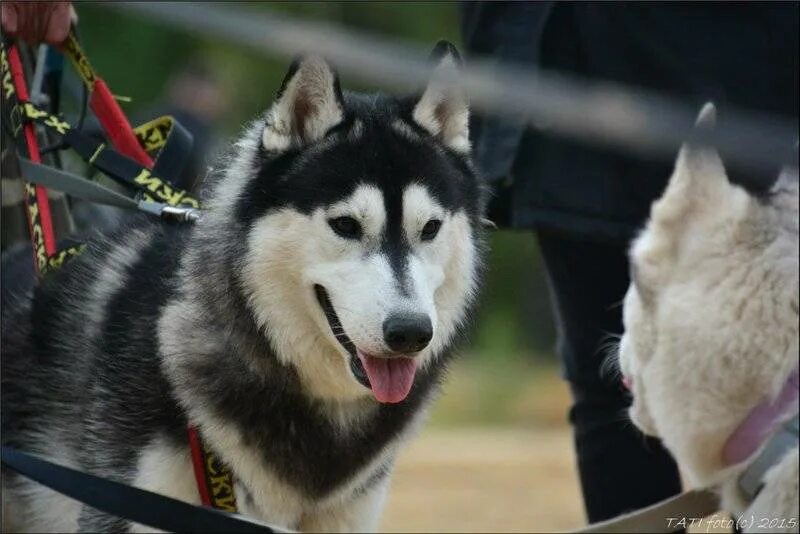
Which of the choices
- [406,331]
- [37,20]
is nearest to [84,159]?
[37,20]

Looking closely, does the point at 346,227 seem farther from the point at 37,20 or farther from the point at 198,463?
the point at 37,20

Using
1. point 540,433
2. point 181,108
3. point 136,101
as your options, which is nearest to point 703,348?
point 540,433

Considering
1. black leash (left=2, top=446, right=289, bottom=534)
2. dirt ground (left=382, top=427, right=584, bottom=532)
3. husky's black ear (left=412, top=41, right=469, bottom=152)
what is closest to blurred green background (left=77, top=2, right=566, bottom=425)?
dirt ground (left=382, top=427, right=584, bottom=532)

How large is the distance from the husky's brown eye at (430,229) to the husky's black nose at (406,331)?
237 millimetres

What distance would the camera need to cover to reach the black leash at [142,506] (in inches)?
109

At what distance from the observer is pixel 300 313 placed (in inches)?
119

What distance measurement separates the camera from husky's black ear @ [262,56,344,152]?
9.75ft

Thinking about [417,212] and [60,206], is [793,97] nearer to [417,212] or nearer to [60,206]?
[417,212]

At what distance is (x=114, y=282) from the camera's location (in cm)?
328

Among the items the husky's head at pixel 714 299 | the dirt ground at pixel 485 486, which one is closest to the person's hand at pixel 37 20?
the husky's head at pixel 714 299

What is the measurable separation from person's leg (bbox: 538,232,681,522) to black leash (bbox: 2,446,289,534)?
3.97 feet

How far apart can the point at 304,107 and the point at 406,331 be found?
0.59 meters

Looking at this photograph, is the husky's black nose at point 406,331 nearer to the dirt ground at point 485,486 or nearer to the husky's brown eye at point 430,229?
the husky's brown eye at point 430,229

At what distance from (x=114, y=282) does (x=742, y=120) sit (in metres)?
1.52
